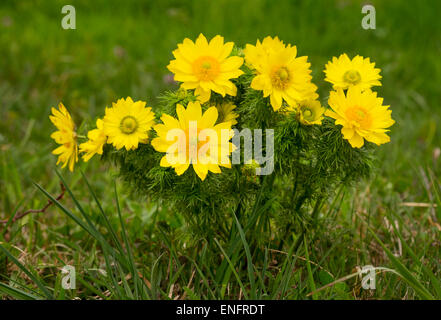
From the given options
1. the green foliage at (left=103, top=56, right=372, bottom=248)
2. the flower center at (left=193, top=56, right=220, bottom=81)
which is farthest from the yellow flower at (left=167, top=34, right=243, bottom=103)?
the green foliage at (left=103, top=56, right=372, bottom=248)

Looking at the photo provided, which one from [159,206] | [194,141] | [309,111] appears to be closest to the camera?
[194,141]

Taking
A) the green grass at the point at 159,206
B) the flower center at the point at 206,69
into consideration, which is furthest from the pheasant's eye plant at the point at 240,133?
the green grass at the point at 159,206

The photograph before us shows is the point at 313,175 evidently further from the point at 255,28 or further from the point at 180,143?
the point at 255,28

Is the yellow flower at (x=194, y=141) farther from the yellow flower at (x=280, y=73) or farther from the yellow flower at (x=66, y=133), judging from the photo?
the yellow flower at (x=66, y=133)

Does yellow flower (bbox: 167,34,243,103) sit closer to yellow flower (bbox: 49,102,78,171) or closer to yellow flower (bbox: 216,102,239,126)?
yellow flower (bbox: 216,102,239,126)

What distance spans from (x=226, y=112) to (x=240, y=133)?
0.08 meters

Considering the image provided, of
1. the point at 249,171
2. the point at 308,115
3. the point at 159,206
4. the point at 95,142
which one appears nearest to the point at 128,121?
the point at 95,142

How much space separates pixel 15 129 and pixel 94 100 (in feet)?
2.04

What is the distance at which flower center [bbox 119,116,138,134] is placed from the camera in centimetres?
143

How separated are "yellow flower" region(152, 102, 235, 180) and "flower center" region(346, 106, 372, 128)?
1.12ft

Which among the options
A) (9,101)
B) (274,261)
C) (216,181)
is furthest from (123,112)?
(9,101)

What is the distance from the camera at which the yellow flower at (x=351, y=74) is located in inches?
60.5

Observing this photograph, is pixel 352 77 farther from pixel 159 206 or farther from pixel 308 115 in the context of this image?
pixel 159 206

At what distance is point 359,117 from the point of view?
1405 millimetres
